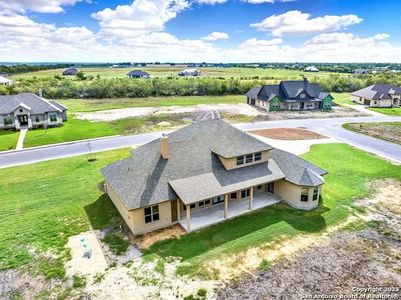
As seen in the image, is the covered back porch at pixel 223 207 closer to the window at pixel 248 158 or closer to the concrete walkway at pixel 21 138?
the window at pixel 248 158

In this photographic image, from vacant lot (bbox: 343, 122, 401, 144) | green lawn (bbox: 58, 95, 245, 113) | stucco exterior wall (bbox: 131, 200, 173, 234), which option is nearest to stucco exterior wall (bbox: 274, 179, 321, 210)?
stucco exterior wall (bbox: 131, 200, 173, 234)

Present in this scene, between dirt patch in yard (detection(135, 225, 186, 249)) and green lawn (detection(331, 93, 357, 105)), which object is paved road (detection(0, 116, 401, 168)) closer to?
dirt patch in yard (detection(135, 225, 186, 249))

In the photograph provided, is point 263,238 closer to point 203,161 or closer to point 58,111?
point 203,161

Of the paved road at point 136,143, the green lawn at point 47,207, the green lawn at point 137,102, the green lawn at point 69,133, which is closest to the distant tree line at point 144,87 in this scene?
the green lawn at point 137,102

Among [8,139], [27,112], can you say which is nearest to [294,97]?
[27,112]

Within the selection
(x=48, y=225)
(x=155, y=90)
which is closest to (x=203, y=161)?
(x=48, y=225)

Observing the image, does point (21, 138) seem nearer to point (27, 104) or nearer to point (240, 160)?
point (27, 104)
